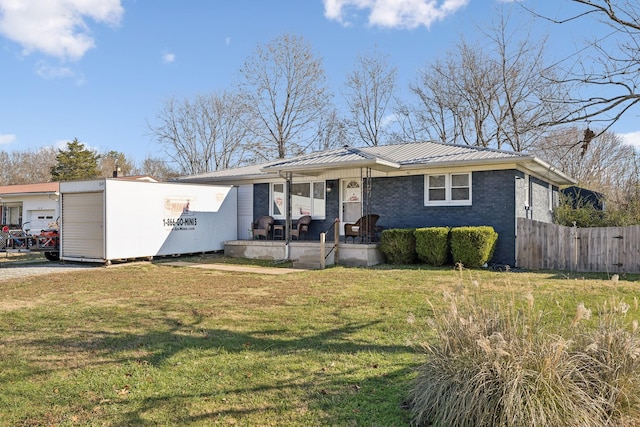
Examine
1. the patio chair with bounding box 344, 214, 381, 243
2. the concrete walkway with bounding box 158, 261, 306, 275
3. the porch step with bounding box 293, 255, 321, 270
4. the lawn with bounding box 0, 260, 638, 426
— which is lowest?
the lawn with bounding box 0, 260, 638, 426

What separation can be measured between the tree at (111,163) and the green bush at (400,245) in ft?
127

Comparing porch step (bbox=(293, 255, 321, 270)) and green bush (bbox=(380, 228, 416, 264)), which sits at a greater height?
green bush (bbox=(380, 228, 416, 264))

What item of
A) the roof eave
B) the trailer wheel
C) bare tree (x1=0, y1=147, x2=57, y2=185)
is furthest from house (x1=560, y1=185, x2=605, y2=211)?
bare tree (x1=0, y1=147, x2=57, y2=185)

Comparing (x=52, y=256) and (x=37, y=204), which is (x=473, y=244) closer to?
(x=52, y=256)

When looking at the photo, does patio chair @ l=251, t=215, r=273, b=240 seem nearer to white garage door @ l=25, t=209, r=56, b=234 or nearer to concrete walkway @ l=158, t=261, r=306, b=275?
concrete walkway @ l=158, t=261, r=306, b=275

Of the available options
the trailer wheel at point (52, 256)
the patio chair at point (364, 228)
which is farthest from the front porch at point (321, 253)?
the trailer wheel at point (52, 256)

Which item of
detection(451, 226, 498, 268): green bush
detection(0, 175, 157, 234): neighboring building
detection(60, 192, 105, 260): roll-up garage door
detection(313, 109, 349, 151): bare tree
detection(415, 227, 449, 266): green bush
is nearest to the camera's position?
detection(451, 226, 498, 268): green bush

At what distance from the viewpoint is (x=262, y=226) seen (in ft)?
54.0

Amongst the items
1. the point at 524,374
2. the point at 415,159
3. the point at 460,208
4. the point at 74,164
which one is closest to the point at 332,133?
the point at 415,159

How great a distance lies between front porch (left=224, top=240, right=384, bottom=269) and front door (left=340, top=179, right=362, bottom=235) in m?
1.93

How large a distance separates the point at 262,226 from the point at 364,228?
170 inches

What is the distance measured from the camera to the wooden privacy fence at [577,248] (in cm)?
1100

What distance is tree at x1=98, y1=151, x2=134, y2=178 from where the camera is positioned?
A: 1815 inches

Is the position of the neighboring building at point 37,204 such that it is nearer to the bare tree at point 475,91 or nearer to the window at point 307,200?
the window at point 307,200
